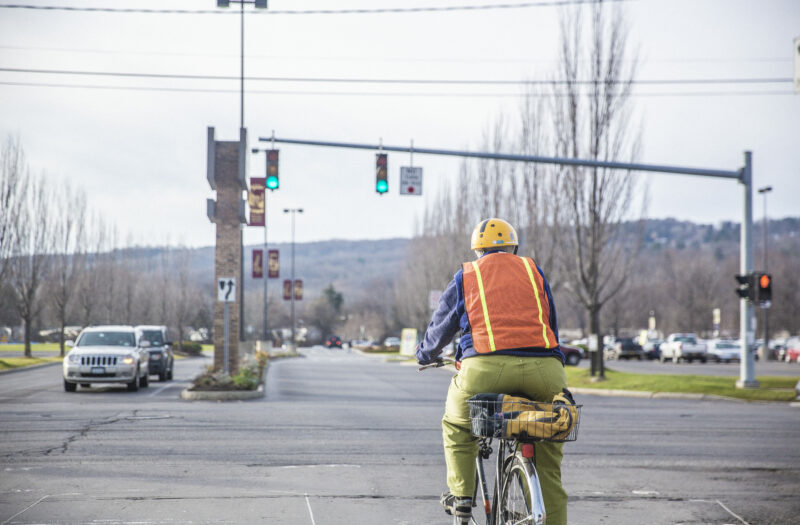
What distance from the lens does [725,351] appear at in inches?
2073

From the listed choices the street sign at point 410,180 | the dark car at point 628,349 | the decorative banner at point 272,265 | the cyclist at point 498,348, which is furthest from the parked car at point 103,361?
the dark car at point 628,349

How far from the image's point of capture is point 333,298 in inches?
6019

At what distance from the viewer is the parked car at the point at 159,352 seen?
2698 centimetres

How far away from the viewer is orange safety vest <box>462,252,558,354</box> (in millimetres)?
Result: 4840

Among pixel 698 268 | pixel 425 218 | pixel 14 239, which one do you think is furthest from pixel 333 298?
pixel 14 239

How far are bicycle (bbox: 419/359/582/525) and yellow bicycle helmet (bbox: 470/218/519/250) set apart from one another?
0.98m

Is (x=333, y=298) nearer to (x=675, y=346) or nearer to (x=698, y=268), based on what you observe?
(x=698, y=268)

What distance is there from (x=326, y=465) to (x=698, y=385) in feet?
54.4

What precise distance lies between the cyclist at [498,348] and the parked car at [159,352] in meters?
22.5

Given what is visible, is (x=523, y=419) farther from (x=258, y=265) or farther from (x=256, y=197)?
(x=258, y=265)

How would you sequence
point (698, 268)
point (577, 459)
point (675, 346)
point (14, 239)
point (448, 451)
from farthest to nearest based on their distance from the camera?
point (698, 268), point (675, 346), point (14, 239), point (577, 459), point (448, 451)

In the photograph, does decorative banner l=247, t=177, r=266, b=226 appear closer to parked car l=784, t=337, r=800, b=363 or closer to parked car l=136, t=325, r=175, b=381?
parked car l=136, t=325, r=175, b=381

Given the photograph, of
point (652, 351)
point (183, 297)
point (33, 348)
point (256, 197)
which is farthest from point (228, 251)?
point (33, 348)

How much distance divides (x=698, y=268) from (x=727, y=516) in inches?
3762
